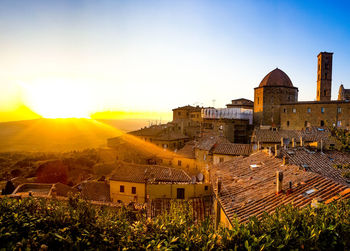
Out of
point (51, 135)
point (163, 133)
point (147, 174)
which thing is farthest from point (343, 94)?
point (51, 135)

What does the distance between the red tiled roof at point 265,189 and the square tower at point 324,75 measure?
46.0 meters

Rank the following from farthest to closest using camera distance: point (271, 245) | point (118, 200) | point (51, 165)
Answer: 1. point (51, 165)
2. point (118, 200)
3. point (271, 245)

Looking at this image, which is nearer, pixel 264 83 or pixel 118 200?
pixel 118 200

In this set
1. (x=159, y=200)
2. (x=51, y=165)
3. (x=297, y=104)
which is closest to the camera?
(x=159, y=200)

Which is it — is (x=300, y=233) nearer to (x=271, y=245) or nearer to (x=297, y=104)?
(x=271, y=245)

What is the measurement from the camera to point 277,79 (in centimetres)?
4416

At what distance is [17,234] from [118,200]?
768 inches

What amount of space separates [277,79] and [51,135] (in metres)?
63.5

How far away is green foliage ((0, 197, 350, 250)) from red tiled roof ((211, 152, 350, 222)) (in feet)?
5.81

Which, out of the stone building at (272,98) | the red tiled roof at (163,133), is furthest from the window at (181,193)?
the stone building at (272,98)

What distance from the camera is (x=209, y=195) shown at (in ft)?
46.7

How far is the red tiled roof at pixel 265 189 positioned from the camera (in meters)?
7.80

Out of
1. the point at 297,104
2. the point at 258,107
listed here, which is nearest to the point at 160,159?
the point at 258,107

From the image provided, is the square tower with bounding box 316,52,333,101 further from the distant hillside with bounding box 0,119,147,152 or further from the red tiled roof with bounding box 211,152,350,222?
the distant hillside with bounding box 0,119,147,152
